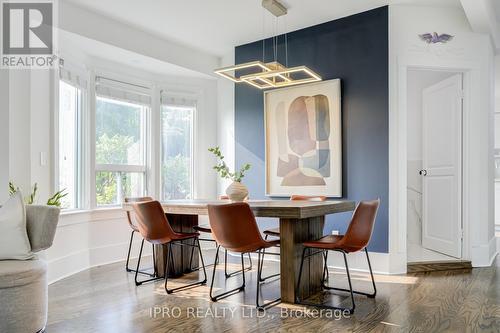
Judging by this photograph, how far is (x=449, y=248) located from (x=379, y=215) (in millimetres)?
1189

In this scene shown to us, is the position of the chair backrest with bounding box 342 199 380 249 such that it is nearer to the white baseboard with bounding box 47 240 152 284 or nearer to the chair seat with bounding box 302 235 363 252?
the chair seat with bounding box 302 235 363 252

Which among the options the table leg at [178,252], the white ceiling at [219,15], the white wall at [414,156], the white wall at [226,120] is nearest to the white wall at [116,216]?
the white wall at [226,120]

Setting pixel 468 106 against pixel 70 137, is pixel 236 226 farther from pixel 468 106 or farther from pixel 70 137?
pixel 468 106

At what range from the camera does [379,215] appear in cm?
421

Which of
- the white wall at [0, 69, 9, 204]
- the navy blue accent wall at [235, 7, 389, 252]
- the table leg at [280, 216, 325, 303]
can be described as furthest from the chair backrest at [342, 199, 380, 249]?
the white wall at [0, 69, 9, 204]

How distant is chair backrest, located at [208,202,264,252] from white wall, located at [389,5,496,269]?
1883 millimetres

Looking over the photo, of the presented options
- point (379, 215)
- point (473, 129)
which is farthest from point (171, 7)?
point (473, 129)

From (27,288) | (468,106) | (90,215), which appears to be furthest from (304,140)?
(27,288)

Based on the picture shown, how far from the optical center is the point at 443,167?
15.9 ft

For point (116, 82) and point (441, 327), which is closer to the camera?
point (441, 327)

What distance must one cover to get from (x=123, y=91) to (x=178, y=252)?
2318mm

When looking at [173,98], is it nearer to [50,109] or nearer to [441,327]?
[50,109]

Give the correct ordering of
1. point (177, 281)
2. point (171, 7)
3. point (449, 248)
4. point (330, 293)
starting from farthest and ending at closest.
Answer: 1. point (449, 248)
2. point (171, 7)
3. point (177, 281)
4. point (330, 293)

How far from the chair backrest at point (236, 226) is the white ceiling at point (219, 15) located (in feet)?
7.67
